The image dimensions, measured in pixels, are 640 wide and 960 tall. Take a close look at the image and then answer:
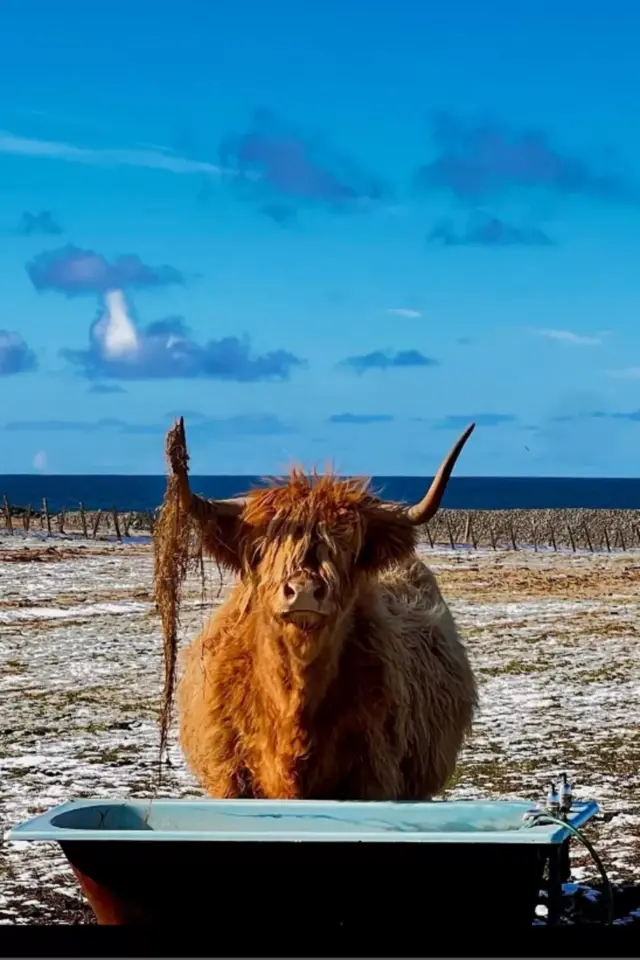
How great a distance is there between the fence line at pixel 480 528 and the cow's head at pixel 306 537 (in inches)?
1471

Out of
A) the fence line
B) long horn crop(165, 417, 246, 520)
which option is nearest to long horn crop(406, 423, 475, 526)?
long horn crop(165, 417, 246, 520)

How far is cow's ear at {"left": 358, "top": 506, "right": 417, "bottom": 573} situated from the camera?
5.52 m

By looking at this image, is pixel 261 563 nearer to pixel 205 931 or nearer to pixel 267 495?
pixel 267 495

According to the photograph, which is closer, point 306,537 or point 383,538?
point 306,537

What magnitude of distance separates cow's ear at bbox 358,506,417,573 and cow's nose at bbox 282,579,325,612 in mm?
594

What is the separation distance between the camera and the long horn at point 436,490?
5180mm

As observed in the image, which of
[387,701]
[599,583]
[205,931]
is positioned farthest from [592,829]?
[599,583]

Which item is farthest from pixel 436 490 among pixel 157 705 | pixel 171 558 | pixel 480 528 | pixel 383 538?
pixel 480 528

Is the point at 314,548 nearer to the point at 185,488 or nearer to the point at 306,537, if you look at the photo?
the point at 306,537

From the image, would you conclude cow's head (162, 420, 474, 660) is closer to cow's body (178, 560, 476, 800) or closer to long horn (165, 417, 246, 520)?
long horn (165, 417, 246, 520)

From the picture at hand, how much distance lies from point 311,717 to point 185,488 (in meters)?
1.09

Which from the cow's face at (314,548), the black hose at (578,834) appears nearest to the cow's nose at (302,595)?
the cow's face at (314,548)

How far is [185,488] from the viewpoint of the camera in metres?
5.01

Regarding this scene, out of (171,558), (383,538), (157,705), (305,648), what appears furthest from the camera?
(157,705)
